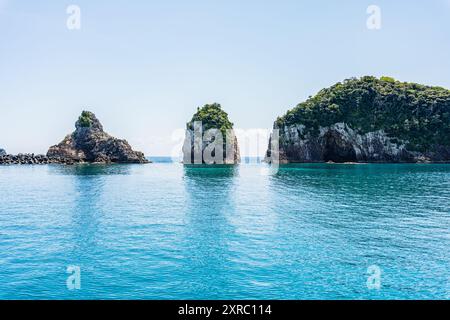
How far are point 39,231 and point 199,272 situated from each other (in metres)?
19.3

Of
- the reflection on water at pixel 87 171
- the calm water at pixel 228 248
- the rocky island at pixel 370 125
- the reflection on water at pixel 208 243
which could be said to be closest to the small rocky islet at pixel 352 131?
the rocky island at pixel 370 125

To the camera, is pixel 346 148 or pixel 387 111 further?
pixel 387 111

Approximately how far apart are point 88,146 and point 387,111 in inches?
5891

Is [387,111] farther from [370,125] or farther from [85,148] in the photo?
[85,148]

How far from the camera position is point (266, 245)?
29531 mm

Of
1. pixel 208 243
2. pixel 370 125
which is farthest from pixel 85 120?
pixel 208 243

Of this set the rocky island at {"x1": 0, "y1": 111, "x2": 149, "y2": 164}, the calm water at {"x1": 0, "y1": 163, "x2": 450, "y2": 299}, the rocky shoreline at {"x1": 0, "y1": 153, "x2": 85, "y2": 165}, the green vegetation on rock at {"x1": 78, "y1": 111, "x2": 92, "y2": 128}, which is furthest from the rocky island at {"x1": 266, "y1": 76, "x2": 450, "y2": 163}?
the calm water at {"x1": 0, "y1": 163, "x2": 450, "y2": 299}

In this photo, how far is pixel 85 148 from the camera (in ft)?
623

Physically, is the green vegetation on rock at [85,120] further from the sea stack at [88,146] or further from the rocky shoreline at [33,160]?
the rocky shoreline at [33,160]

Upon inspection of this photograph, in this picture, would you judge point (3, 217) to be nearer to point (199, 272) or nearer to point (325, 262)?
point (199, 272)

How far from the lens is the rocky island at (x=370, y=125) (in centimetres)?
16900

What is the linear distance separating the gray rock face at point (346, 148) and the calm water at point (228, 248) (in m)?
122
